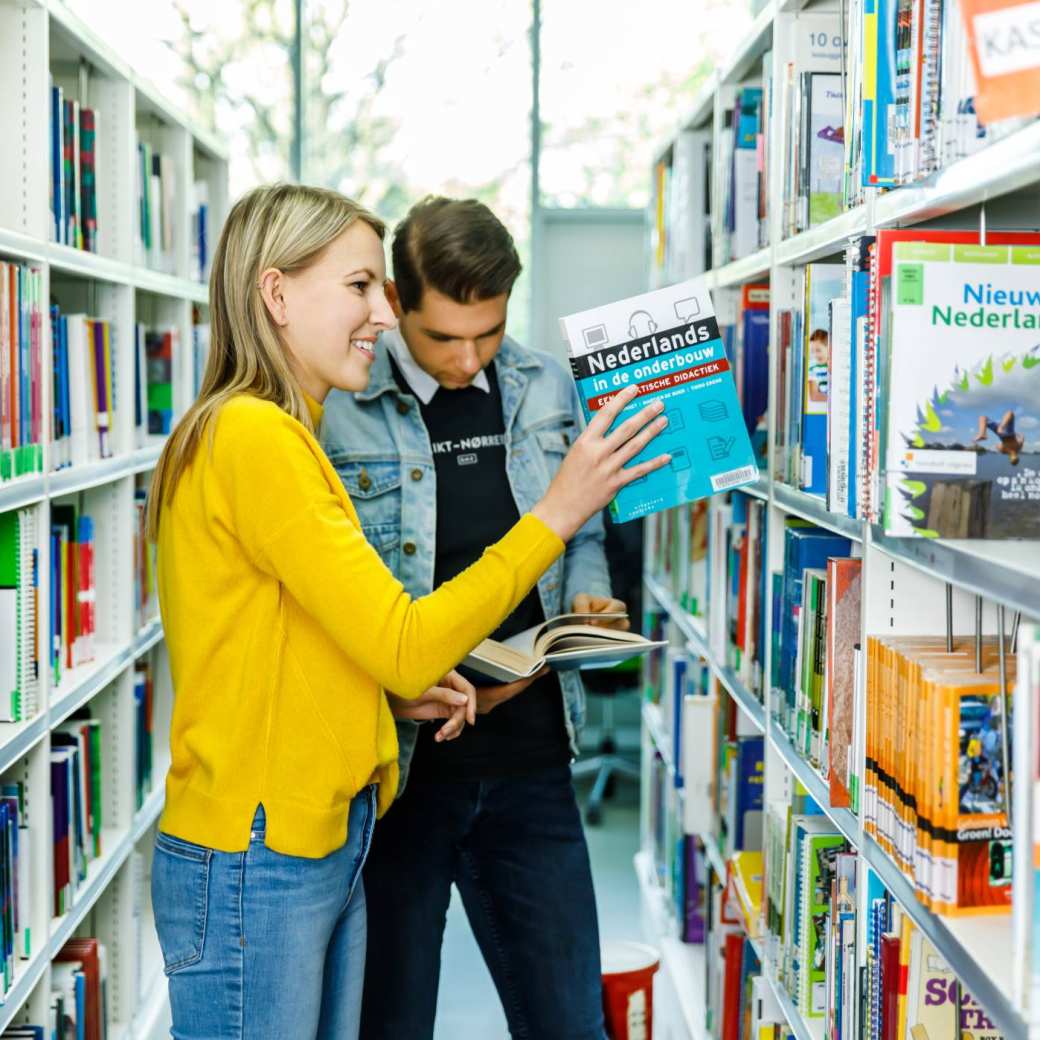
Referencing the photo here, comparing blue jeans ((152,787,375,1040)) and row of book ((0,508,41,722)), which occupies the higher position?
row of book ((0,508,41,722))

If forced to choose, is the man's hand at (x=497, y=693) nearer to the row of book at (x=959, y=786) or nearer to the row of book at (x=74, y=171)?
the row of book at (x=959, y=786)

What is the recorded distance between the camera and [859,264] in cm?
143

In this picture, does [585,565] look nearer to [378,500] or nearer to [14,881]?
[378,500]

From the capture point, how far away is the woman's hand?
1.60 m

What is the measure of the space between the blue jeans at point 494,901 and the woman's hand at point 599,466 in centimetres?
55

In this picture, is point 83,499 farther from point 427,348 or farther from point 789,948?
point 789,948

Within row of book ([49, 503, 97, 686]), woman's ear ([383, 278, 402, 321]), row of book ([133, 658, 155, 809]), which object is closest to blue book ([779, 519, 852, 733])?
woman's ear ([383, 278, 402, 321])

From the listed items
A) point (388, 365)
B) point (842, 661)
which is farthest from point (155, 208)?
point (842, 661)

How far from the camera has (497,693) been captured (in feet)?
6.24

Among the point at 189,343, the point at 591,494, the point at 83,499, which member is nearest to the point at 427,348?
the point at 591,494

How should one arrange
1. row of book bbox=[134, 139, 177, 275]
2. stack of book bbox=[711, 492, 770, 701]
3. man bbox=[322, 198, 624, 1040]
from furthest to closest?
row of book bbox=[134, 139, 177, 275] < stack of book bbox=[711, 492, 770, 701] < man bbox=[322, 198, 624, 1040]

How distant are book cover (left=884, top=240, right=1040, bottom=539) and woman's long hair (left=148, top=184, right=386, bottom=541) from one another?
0.68 metres

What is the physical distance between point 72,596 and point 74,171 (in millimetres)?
800

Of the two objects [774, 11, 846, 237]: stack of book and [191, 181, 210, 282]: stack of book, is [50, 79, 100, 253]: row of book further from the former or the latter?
[774, 11, 846, 237]: stack of book
